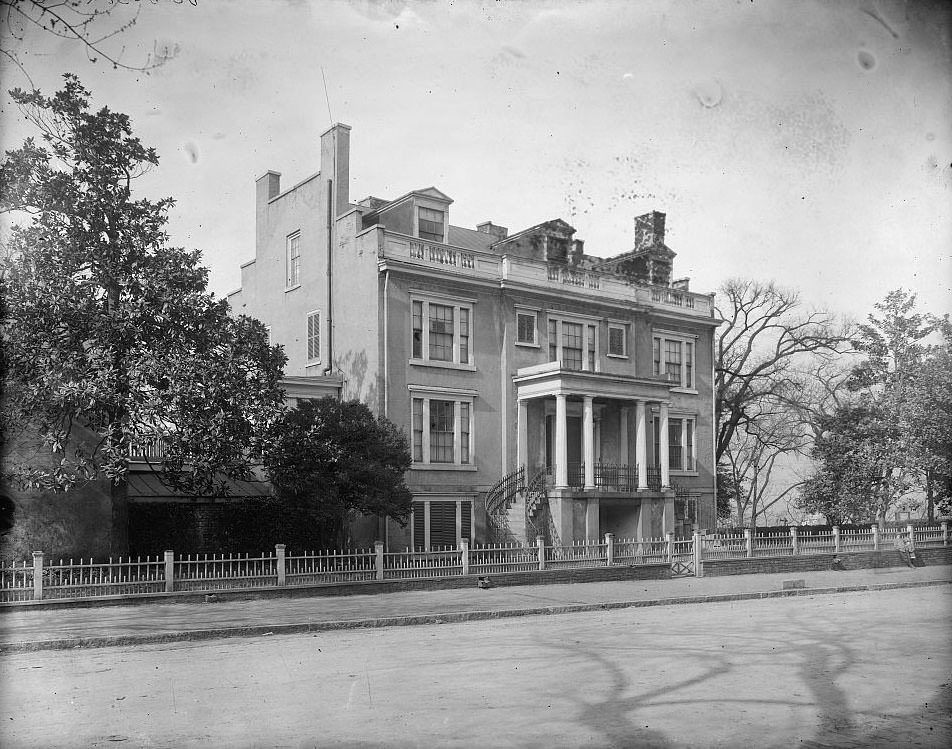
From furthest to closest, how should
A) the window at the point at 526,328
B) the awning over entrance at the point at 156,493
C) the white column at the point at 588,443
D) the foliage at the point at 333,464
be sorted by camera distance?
the window at the point at 526,328
the white column at the point at 588,443
the awning over entrance at the point at 156,493
the foliage at the point at 333,464

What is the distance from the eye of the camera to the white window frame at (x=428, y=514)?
28.9 metres

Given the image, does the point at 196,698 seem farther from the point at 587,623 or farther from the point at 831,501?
the point at 831,501

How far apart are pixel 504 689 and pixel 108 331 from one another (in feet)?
43.2

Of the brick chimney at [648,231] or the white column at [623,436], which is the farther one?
the brick chimney at [648,231]

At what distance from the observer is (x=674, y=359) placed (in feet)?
121

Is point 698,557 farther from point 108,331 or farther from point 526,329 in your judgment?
point 108,331

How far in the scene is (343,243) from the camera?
3066cm

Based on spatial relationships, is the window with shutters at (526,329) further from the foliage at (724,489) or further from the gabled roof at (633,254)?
the foliage at (724,489)

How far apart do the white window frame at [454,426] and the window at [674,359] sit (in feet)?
28.5

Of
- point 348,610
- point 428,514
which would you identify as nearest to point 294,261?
point 428,514

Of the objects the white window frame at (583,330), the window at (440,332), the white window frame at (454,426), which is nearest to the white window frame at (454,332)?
the window at (440,332)

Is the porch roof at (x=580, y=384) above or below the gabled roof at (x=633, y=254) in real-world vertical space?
below

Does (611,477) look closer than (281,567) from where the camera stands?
No

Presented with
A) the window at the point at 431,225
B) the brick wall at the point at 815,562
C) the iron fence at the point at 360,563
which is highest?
the window at the point at 431,225
